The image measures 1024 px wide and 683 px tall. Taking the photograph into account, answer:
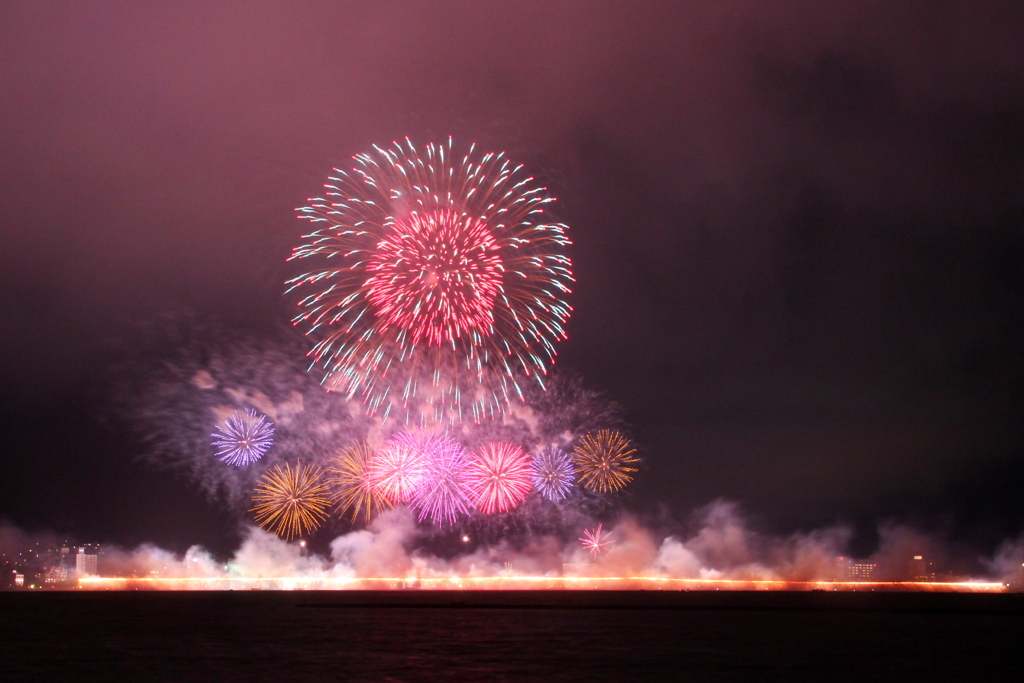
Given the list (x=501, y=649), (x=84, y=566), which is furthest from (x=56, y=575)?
(x=501, y=649)

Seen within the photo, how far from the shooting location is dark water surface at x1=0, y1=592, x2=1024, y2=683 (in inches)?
1412

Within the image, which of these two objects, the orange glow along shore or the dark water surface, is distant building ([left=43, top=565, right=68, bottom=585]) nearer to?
the orange glow along shore

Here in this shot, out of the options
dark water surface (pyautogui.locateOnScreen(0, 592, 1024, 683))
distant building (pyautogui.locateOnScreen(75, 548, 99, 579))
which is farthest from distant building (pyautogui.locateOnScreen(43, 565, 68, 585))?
dark water surface (pyautogui.locateOnScreen(0, 592, 1024, 683))

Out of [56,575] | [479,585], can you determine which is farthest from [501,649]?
[56,575]

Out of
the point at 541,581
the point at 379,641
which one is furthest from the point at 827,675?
the point at 541,581

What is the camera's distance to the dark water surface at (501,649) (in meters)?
35.9

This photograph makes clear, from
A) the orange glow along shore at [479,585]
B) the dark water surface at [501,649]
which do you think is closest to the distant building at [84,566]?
the orange glow along shore at [479,585]

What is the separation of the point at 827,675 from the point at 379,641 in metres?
25.4

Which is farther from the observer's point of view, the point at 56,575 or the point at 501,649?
the point at 56,575

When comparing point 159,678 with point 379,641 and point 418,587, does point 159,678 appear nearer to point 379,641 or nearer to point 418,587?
point 379,641

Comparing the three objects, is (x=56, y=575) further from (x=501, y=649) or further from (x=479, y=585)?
(x=501, y=649)

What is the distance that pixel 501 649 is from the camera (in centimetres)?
4594

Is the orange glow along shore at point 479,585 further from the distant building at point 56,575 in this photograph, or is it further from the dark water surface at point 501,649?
the dark water surface at point 501,649

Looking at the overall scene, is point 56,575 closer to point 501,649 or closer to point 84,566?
point 84,566
